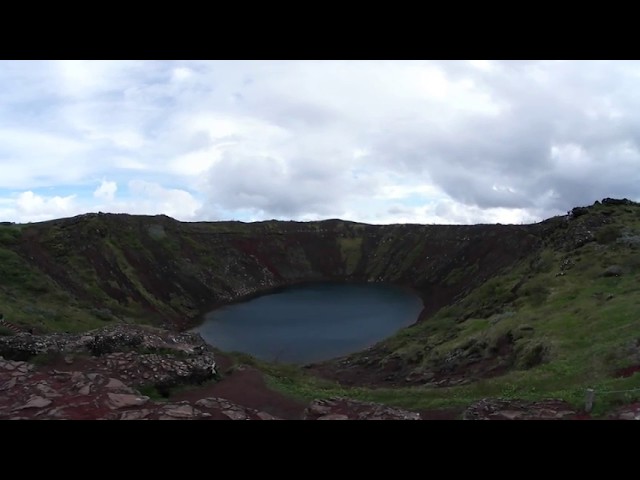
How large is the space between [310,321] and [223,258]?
98.8ft

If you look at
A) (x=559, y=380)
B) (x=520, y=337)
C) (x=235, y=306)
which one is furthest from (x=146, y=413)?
(x=235, y=306)

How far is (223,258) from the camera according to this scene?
76.9 meters

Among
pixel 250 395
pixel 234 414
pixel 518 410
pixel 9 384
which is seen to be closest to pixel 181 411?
pixel 234 414

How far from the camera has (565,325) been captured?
2094 cm

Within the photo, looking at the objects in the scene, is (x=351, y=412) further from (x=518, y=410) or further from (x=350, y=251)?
(x=350, y=251)

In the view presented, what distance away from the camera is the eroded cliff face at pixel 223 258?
51062 mm

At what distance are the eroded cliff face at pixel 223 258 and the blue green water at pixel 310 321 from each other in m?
4.23

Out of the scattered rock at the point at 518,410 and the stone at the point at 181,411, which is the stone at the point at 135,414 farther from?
the scattered rock at the point at 518,410

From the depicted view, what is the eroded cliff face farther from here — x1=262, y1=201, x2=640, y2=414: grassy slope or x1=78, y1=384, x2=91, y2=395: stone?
x1=262, y1=201, x2=640, y2=414: grassy slope

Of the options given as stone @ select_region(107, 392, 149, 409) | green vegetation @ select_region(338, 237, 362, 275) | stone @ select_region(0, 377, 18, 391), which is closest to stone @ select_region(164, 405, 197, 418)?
stone @ select_region(107, 392, 149, 409)

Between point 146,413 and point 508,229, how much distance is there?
2779 inches

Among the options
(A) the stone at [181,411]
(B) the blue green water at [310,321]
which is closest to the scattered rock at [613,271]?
(B) the blue green water at [310,321]

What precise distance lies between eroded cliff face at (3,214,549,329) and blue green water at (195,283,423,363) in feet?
13.9

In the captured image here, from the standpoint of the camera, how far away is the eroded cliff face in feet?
168
